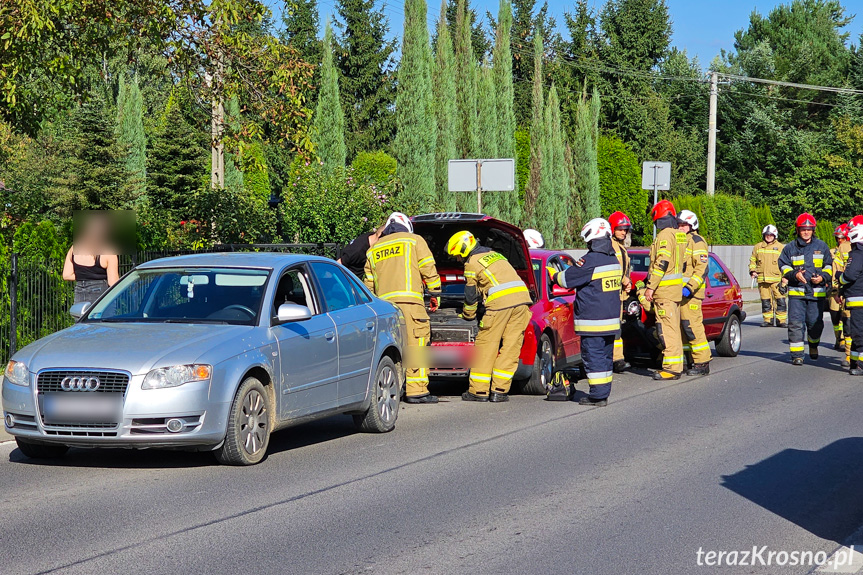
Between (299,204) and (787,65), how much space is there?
53593 millimetres

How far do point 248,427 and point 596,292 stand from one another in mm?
4680

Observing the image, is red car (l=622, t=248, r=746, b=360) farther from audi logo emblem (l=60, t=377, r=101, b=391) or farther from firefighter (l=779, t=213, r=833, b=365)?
audi logo emblem (l=60, t=377, r=101, b=391)

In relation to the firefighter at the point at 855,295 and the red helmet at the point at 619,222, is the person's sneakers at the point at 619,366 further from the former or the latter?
the firefighter at the point at 855,295

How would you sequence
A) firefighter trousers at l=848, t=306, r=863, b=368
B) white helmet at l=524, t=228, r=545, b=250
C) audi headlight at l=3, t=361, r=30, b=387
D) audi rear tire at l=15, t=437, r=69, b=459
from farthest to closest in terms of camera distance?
1. firefighter trousers at l=848, t=306, r=863, b=368
2. white helmet at l=524, t=228, r=545, b=250
3. audi rear tire at l=15, t=437, r=69, b=459
4. audi headlight at l=3, t=361, r=30, b=387

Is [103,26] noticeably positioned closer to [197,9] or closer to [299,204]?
[197,9]

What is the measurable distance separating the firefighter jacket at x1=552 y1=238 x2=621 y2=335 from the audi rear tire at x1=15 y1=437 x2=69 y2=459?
539cm

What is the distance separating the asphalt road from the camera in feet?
18.7

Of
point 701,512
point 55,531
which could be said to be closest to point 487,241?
point 701,512

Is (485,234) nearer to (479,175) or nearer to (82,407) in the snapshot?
(82,407)

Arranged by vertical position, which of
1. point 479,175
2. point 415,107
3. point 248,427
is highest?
point 415,107

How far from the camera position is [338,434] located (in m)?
9.84

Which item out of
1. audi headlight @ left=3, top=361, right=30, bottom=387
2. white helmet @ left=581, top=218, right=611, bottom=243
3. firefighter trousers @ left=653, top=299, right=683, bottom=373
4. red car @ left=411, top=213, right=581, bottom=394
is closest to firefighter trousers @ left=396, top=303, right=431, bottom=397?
red car @ left=411, top=213, right=581, bottom=394

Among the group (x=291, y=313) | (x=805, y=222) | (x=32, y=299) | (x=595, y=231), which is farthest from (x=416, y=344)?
(x=805, y=222)

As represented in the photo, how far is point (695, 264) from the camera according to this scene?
1429 cm
